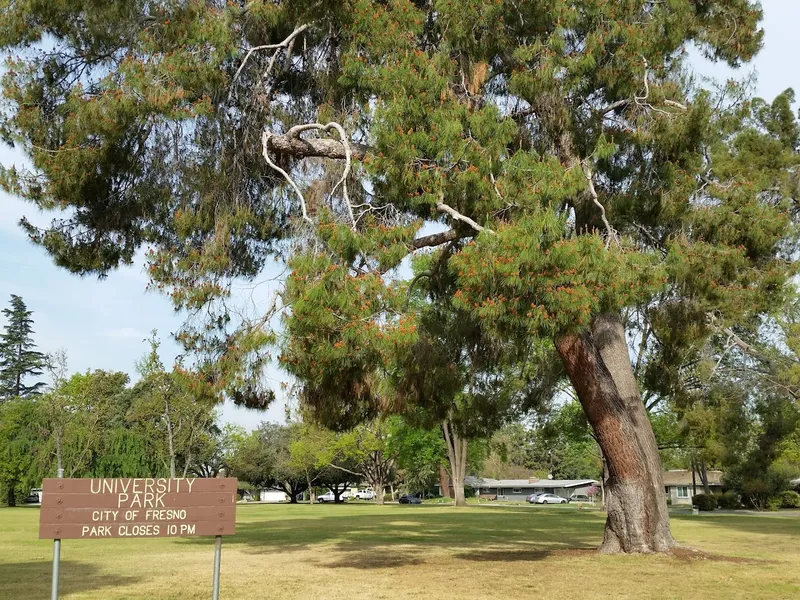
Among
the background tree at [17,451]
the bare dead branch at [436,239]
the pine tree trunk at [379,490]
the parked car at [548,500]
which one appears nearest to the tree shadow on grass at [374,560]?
the bare dead branch at [436,239]

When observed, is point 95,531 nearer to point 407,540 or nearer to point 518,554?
point 518,554

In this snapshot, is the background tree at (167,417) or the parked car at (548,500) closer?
the background tree at (167,417)

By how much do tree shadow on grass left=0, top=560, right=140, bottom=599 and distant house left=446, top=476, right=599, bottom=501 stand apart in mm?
69929

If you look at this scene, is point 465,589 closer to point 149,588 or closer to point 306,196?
point 149,588

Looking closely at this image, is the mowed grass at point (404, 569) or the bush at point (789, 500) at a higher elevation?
the mowed grass at point (404, 569)

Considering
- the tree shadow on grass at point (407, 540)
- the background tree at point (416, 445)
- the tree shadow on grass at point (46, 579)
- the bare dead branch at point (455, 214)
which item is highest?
the bare dead branch at point (455, 214)

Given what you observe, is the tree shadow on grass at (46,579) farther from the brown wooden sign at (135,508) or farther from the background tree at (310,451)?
the background tree at (310,451)

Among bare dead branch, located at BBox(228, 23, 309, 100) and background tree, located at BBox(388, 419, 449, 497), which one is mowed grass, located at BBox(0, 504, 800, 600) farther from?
background tree, located at BBox(388, 419, 449, 497)

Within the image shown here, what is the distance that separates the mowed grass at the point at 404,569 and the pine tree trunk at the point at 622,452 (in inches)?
18.9

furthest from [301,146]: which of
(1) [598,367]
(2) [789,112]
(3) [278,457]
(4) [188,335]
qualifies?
(3) [278,457]

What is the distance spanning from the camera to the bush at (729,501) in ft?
148

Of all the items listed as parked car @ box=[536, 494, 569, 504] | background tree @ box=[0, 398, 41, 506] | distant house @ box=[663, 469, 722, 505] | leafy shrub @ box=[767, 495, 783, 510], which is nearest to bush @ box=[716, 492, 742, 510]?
leafy shrub @ box=[767, 495, 783, 510]

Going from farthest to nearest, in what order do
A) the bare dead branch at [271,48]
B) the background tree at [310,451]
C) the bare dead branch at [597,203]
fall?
the background tree at [310,451] < the bare dead branch at [271,48] < the bare dead branch at [597,203]

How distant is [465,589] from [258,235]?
7220mm
